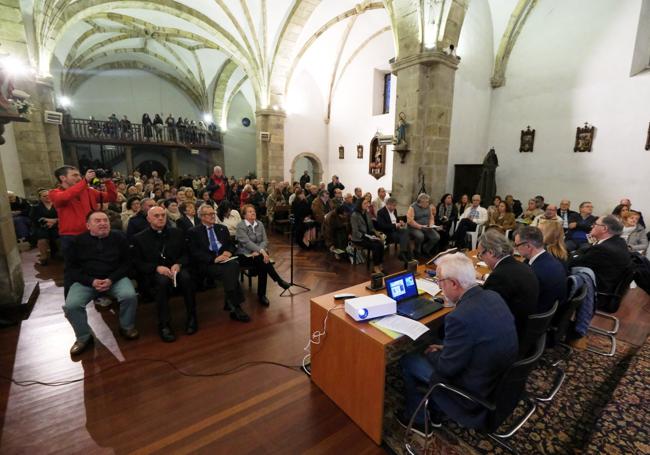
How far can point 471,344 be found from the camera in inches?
61.4

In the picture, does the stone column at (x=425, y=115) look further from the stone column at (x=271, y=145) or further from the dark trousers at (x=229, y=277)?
the stone column at (x=271, y=145)

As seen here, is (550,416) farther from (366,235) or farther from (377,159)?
(377,159)

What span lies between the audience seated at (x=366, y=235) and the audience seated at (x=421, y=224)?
71cm

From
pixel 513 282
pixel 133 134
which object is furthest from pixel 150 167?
pixel 513 282

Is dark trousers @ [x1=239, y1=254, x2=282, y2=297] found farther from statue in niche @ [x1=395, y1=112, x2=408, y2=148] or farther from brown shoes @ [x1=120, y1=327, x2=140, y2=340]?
statue in niche @ [x1=395, y1=112, x2=408, y2=148]

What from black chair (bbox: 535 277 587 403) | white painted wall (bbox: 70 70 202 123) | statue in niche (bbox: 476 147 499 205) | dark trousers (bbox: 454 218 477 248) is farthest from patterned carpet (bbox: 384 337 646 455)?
white painted wall (bbox: 70 70 202 123)

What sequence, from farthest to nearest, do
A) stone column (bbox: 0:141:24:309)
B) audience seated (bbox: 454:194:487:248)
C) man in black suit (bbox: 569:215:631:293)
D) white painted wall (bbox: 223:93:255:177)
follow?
white painted wall (bbox: 223:93:255:177), audience seated (bbox: 454:194:487:248), stone column (bbox: 0:141:24:309), man in black suit (bbox: 569:215:631:293)

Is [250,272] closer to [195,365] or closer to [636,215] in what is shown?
[195,365]

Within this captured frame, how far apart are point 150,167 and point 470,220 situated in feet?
54.1

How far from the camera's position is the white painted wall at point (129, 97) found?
600 inches

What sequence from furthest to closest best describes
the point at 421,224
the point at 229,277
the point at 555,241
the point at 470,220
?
the point at 470,220
the point at 421,224
the point at 229,277
the point at 555,241

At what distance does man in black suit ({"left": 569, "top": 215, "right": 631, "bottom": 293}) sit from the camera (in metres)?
3.02

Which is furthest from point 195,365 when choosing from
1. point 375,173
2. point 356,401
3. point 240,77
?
point 240,77

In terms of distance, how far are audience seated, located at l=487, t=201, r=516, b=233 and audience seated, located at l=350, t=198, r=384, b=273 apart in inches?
102
